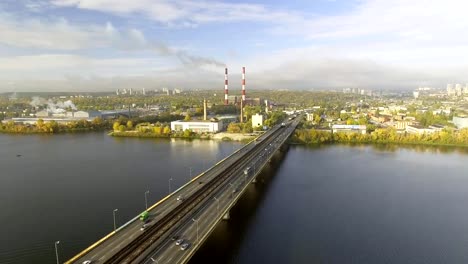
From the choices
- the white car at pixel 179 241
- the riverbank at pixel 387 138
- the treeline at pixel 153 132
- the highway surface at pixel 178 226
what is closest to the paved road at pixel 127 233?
the highway surface at pixel 178 226

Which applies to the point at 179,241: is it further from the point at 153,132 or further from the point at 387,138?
the point at 387,138

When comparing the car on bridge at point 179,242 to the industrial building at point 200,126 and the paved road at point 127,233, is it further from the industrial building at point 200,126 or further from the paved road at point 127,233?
the industrial building at point 200,126

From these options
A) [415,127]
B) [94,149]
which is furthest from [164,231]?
[415,127]

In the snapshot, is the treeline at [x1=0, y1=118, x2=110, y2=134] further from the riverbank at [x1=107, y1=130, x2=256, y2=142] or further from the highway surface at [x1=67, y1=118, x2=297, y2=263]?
the highway surface at [x1=67, y1=118, x2=297, y2=263]

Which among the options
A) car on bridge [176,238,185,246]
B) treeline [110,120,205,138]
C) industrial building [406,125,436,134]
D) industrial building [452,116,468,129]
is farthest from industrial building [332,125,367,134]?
car on bridge [176,238,185,246]

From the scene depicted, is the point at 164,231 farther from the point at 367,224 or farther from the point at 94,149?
the point at 94,149

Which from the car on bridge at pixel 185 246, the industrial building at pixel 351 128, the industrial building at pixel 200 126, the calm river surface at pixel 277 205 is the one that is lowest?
the calm river surface at pixel 277 205

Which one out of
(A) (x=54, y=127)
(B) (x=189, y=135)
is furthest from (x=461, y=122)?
(A) (x=54, y=127)
